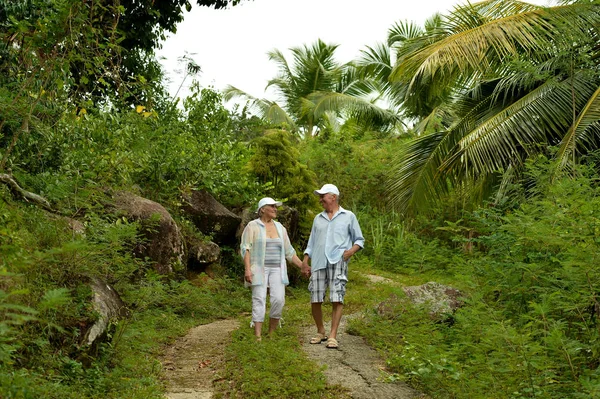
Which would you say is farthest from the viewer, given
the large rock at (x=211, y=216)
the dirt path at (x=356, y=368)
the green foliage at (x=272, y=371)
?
the large rock at (x=211, y=216)

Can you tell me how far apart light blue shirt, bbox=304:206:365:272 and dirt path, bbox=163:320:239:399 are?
5.24 feet

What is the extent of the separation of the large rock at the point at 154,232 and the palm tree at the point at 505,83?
18.3ft

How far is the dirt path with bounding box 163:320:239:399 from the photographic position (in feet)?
22.7

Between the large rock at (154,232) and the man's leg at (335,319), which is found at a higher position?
the large rock at (154,232)

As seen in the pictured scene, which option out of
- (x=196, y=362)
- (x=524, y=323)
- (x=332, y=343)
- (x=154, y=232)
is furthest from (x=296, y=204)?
(x=524, y=323)

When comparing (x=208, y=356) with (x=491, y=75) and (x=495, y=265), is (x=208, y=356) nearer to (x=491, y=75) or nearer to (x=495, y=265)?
(x=495, y=265)

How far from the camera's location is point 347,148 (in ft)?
77.0

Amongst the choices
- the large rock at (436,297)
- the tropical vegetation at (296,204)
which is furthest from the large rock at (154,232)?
the large rock at (436,297)

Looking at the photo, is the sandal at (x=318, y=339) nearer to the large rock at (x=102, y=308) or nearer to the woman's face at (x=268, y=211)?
the woman's face at (x=268, y=211)

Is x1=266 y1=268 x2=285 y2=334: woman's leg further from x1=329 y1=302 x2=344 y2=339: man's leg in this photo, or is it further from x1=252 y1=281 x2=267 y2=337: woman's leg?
x1=329 y1=302 x2=344 y2=339: man's leg

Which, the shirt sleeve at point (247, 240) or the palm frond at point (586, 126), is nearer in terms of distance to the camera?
the shirt sleeve at point (247, 240)

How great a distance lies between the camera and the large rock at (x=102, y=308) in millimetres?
6790

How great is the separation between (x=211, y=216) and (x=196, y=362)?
632 cm

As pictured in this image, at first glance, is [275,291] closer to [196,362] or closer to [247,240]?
[247,240]
